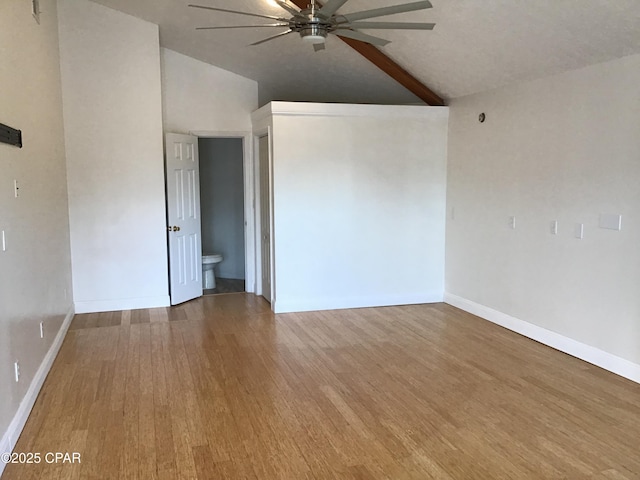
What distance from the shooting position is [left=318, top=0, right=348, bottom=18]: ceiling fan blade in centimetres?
288

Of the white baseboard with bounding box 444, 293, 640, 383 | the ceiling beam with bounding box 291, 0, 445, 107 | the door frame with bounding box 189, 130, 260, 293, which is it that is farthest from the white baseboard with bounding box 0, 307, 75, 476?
the white baseboard with bounding box 444, 293, 640, 383

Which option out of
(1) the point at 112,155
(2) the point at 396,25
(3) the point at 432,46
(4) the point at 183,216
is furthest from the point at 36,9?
(3) the point at 432,46

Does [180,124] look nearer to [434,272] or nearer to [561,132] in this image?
[434,272]

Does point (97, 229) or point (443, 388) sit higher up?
Answer: point (97, 229)

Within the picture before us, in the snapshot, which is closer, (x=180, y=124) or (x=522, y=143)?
(x=522, y=143)

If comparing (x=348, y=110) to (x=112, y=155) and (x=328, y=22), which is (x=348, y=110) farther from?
(x=112, y=155)

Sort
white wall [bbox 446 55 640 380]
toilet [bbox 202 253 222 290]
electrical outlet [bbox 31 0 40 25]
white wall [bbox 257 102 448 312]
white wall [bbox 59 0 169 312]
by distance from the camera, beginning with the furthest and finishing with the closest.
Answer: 1. toilet [bbox 202 253 222 290]
2. white wall [bbox 257 102 448 312]
3. white wall [bbox 59 0 169 312]
4. electrical outlet [bbox 31 0 40 25]
5. white wall [bbox 446 55 640 380]

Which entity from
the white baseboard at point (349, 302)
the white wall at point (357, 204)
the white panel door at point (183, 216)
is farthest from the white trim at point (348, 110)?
the white baseboard at point (349, 302)

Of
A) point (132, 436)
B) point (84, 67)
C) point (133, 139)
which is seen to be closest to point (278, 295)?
point (133, 139)

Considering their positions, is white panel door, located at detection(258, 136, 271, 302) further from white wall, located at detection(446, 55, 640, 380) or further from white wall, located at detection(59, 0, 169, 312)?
white wall, located at detection(446, 55, 640, 380)

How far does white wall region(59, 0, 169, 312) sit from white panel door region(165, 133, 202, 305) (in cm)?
13

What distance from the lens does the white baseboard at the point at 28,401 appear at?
2754 millimetres

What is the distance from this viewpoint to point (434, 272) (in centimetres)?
623

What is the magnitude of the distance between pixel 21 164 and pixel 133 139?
2384mm
